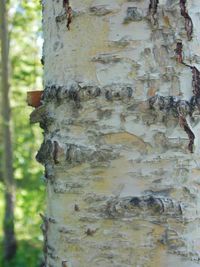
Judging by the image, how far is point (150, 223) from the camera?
2.76ft

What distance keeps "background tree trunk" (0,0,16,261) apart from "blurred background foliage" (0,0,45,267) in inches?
3.7

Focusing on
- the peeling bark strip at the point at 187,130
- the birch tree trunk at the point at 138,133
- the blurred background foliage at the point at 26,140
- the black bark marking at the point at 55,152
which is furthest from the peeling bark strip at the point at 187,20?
the blurred background foliage at the point at 26,140

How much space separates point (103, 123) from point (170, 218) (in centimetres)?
18

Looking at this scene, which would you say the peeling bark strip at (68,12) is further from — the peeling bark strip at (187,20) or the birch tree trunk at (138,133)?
the peeling bark strip at (187,20)

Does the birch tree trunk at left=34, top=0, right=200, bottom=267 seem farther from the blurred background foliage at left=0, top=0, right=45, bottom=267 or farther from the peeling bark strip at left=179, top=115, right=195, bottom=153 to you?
the blurred background foliage at left=0, top=0, right=45, bottom=267

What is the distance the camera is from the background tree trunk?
474cm

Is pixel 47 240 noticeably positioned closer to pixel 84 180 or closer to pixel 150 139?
pixel 84 180

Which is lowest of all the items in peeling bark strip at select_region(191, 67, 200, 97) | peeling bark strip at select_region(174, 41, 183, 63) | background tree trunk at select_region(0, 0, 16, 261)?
background tree trunk at select_region(0, 0, 16, 261)

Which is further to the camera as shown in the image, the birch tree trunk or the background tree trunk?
the background tree trunk

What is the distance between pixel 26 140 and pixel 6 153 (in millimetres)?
399

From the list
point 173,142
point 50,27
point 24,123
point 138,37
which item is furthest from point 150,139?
point 24,123

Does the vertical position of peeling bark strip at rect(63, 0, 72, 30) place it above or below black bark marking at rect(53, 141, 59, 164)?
above

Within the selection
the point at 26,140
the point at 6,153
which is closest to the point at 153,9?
the point at 6,153

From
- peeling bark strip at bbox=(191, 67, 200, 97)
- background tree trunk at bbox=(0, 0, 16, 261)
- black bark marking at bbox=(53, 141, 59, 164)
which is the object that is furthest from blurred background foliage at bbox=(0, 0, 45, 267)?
peeling bark strip at bbox=(191, 67, 200, 97)
